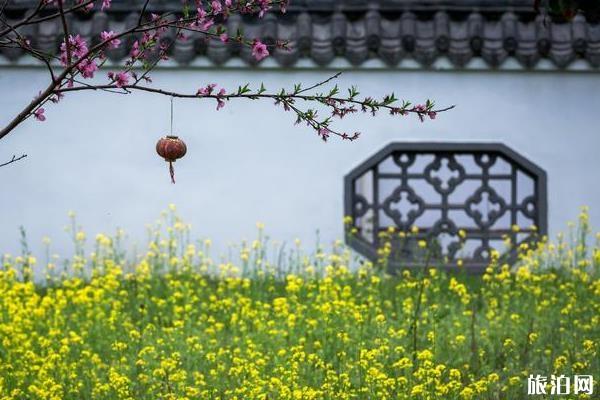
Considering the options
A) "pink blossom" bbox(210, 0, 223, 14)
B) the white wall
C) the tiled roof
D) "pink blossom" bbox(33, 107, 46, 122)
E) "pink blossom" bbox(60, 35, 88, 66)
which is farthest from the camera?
the white wall

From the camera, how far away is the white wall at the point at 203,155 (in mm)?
9477

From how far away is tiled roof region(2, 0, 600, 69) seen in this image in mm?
9273

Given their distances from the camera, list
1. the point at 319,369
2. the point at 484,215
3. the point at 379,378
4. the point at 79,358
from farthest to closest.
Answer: the point at 484,215 → the point at 79,358 → the point at 319,369 → the point at 379,378

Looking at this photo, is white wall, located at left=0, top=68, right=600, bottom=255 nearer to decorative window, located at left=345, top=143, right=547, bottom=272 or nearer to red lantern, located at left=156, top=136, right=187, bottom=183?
decorative window, located at left=345, top=143, right=547, bottom=272

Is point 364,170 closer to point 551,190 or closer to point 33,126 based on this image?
point 551,190

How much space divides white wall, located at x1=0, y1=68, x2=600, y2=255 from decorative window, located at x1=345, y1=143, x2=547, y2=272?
15 cm

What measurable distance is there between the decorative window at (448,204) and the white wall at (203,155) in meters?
0.15

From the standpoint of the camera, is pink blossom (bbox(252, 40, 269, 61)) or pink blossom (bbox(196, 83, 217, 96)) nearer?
pink blossom (bbox(196, 83, 217, 96))

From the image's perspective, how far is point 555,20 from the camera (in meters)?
9.32

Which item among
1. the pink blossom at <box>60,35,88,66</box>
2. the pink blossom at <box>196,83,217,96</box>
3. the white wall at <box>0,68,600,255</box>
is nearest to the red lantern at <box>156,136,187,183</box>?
the pink blossom at <box>196,83,217,96</box>

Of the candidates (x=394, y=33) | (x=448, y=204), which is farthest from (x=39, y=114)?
(x=448, y=204)

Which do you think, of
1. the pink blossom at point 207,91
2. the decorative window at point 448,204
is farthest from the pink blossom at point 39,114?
the decorative window at point 448,204

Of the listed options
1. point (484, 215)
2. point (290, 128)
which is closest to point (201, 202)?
point (290, 128)

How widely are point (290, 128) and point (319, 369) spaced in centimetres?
344
